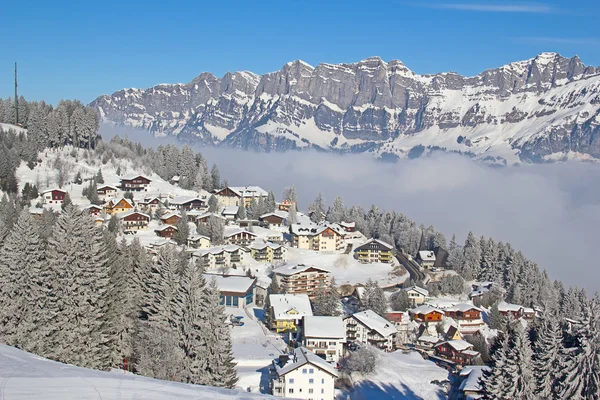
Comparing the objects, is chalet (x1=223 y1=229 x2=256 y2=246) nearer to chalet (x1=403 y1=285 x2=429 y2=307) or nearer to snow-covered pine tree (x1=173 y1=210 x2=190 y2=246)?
snow-covered pine tree (x1=173 y1=210 x2=190 y2=246)

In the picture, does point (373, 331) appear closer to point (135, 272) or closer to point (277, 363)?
point (277, 363)

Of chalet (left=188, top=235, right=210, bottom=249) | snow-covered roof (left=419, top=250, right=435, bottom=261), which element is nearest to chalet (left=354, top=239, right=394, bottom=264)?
snow-covered roof (left=419, top=250, right=435, bottom=261)

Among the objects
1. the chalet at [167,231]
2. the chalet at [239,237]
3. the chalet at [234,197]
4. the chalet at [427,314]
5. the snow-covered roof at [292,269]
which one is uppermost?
the chalet at [234,197]

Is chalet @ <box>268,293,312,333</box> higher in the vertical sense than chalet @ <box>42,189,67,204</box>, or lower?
lower

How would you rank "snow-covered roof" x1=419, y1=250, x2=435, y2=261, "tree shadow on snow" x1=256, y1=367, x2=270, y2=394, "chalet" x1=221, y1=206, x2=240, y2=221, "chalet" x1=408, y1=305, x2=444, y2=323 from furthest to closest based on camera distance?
"snow-covered roof" x1=419, y1=250, x2=435, y2=261 → "chalet" x1=221, y1=206, x2=240, y2=221 → "chalet" x1=408, y1=305, x2=444, y2=323 → "tree shadow on snow" x1=256, y1=367, x2=270, y2=394

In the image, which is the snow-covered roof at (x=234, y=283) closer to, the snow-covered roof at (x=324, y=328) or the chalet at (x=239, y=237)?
the snow-covered roof at (x=324, y=328)

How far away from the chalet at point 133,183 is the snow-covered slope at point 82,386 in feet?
256

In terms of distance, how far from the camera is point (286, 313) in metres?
59.3

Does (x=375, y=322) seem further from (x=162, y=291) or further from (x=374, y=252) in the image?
(x=162, y=291)

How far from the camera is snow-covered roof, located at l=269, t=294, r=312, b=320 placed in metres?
59.2

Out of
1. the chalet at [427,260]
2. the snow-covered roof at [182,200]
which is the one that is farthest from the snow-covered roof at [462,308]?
the snow-covered roof at [182,200]

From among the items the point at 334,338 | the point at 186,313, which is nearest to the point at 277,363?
the point at 334,338

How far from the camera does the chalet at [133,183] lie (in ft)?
315

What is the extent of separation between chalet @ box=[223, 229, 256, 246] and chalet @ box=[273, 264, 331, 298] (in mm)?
9106
